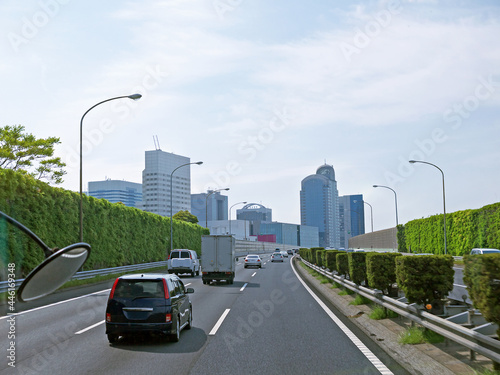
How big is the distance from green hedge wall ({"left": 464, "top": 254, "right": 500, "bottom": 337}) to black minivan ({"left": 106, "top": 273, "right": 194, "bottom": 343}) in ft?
19.3

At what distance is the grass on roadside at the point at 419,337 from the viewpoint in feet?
30.5

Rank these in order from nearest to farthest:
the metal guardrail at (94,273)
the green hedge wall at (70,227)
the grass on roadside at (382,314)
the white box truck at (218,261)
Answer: the grass on roadside at (382,314) < the metal guardrail at (94,273) < the green hedge wall at (70,227) < the white box truck at (218,261)

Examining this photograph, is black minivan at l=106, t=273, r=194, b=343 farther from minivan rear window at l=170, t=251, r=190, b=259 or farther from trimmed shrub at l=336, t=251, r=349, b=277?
minivan rear window at l=170, t=251, r=190, b=259

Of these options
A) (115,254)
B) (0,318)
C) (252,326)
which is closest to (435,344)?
(252,326)

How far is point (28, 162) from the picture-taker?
49.7 m

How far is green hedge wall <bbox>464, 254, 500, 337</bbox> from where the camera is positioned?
22.1ft

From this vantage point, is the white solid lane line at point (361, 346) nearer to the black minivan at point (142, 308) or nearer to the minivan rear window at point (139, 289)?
the black minivan at point (142, 308)

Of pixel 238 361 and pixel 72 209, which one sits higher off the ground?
pixel 72 209

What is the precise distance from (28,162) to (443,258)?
47625mm

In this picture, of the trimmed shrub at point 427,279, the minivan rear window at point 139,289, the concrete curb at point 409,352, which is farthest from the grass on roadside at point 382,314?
the minivan rear window at point 139,289

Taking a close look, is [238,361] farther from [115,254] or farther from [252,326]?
[115,254]

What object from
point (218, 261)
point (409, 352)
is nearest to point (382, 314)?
point (409, 352)

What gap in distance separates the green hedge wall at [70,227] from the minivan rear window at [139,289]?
1336 cm

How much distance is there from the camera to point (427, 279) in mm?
10320
